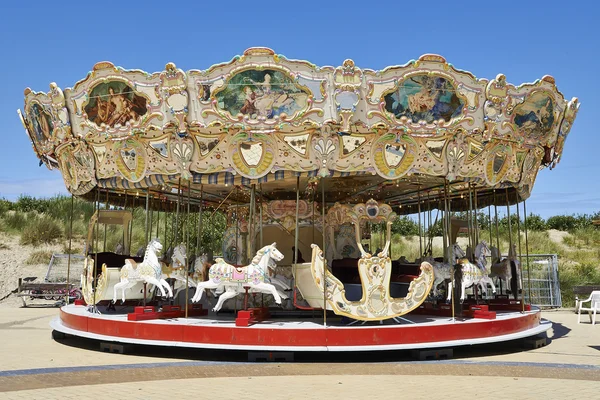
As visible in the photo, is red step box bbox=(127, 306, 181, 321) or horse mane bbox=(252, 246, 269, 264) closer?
horse mane bbox=(252, 246, 269, 264)

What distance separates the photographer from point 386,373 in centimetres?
830

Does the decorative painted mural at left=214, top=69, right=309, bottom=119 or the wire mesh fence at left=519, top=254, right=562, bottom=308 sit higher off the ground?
the decorative painted mural at left=214, top=69, right=309, bottom=119

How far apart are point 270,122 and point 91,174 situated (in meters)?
4.57

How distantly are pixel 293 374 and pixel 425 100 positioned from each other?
5.15 metres

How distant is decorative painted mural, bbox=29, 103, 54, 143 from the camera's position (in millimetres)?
11523

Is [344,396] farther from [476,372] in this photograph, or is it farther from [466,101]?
[466,101]

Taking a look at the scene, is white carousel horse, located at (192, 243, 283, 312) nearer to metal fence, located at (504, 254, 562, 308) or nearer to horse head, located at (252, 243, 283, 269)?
horse head, located at (252, 243, 283, 269)

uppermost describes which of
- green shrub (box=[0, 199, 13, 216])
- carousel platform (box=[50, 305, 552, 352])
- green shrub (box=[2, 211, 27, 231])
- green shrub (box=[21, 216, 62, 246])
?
green shrub (box=[0, 199, 13, 216])

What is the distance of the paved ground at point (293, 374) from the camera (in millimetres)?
6793

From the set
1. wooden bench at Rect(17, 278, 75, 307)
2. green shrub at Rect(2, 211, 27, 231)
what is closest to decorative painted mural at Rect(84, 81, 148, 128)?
wooden bench at Rect(17, 278, 75, 307)

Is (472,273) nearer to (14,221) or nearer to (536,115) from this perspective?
(536,115)

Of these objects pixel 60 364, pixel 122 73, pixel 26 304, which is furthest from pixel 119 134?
pixel 26 304

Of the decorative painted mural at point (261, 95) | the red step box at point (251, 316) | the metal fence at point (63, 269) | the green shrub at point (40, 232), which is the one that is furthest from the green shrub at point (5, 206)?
the decorative painted mural at point (261, 95)

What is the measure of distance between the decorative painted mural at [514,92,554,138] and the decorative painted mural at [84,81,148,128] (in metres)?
7.08
